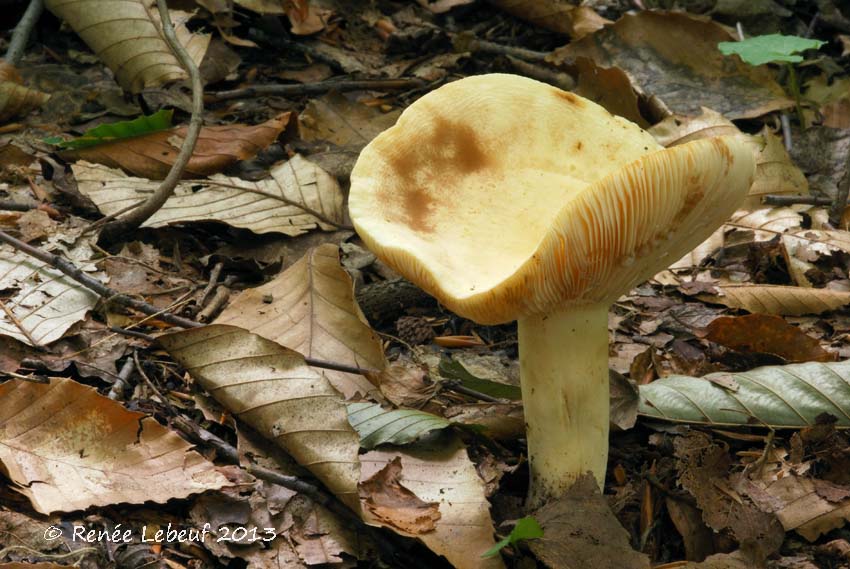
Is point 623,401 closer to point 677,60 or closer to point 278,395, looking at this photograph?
point 278,395

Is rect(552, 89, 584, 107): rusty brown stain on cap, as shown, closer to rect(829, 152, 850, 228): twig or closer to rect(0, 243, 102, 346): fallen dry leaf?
rect(0, 243, 102, 346): fallen dry leaf

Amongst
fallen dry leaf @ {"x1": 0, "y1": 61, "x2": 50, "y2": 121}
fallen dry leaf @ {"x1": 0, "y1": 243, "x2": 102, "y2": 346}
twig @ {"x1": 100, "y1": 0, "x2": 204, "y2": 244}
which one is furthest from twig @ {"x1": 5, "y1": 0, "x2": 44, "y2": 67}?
fallen dry leaf @ {"x1": 0, "y1": 243, "x2": 102, "y2": 346}

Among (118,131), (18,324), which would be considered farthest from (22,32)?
(18,324)

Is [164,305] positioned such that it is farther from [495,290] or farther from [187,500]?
[495,290]

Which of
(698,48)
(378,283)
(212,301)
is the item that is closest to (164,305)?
(212,301)

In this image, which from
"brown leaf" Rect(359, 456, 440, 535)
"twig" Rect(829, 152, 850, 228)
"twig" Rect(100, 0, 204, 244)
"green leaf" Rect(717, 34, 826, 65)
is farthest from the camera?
"twig" Rect(829, 152, 850, 228)

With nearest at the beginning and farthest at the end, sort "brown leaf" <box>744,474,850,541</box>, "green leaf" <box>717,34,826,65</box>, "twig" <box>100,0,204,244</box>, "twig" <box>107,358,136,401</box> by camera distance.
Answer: "brown leaf" <box>744,474,850,541</box>, "twig" <box>107,358,136,401</box>, "twig" <box>100,0,204,244</box>, "green leaf" <box>717,34,826,65</box>

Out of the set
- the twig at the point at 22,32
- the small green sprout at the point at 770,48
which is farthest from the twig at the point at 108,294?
the small green sprout at the point at 770,48
